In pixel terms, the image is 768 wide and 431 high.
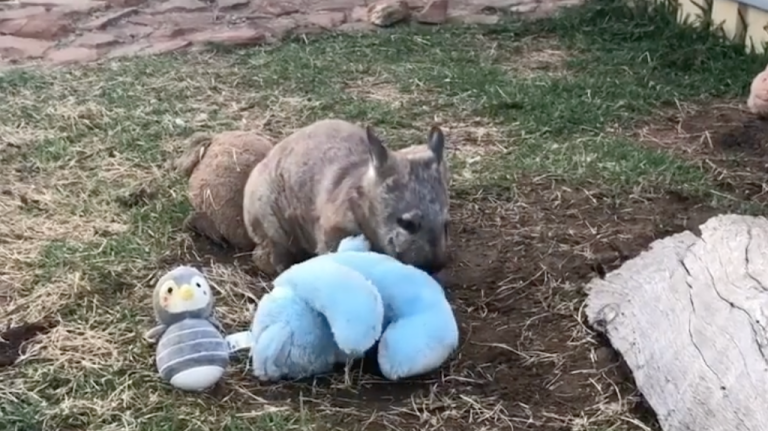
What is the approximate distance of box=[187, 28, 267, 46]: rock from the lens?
24.8 feet

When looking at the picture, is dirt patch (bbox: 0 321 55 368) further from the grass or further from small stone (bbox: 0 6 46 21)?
small stone (bbox: 0 6 46 21)

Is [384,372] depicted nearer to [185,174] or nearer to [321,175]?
[321,175]

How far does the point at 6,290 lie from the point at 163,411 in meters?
1.13

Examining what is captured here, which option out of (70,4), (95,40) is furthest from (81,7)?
(95,40)

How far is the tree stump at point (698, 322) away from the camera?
311 cm

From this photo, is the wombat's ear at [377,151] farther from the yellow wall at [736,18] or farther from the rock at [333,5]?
the rock at [333,5]

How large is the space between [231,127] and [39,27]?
2.52 metres

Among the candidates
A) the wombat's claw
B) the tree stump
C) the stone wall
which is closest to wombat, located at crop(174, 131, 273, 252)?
the wombat's claw

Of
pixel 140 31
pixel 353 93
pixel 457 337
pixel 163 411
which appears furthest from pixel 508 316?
pixel 140 31

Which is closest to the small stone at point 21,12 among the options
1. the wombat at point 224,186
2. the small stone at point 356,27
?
the small stone at point 356,27

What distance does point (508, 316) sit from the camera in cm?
409

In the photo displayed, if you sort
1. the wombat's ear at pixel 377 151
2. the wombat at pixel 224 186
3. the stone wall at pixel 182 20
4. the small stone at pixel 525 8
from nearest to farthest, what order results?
the wombat's ear at pixel 377 151
the wombat at pixel 224 186
the stone wall at pixel 182 20
the small stone at pixel 525 8

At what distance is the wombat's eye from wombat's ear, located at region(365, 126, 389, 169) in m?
0.22

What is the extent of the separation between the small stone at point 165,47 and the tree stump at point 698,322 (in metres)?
4.20
